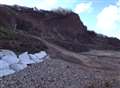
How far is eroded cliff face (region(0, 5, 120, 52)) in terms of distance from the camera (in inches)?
971

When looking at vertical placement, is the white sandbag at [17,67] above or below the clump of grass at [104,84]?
above

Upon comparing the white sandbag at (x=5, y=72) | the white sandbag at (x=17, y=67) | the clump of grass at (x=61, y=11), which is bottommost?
the white sandbag at (x=5, y=72)

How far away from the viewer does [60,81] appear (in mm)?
11820

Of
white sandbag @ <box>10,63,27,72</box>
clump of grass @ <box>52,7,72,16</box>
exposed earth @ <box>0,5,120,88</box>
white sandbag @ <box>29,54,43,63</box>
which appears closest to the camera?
exposed earth @ <box>0,5,120,88</box>

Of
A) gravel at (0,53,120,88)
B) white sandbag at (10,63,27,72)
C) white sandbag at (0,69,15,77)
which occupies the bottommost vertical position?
gravel at (0,53,120,88)

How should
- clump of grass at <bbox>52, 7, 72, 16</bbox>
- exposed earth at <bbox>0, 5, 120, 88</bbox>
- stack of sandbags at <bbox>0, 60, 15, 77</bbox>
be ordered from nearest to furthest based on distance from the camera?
exposed earth at <bbox>0, 5, 120, 88</bbox>
stack of sandbags at <bbox>0, 60, 15, 77</bbox>
clump of grass at <bbox>52, 7, 72, 16</bbox>

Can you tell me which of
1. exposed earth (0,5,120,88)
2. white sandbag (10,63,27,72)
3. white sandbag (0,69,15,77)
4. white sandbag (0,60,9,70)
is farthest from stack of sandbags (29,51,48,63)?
white sandbag (0,69,15,77)

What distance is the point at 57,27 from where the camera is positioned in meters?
29.8

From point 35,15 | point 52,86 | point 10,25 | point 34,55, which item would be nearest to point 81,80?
point 52,86

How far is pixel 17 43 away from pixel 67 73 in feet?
15.2

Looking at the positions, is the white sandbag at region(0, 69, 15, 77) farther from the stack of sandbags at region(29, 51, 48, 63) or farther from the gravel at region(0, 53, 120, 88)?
the stack of sandbags at region(29, 51, 48, 63)

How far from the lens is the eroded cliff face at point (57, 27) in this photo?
24.7 metres

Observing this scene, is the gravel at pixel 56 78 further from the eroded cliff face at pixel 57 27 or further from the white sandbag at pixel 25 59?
the eroded cliff face at pixel 57 27

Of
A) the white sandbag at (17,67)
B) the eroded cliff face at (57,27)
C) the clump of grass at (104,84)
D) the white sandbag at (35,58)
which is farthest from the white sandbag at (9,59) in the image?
the eroded cliff face at (57,27)
